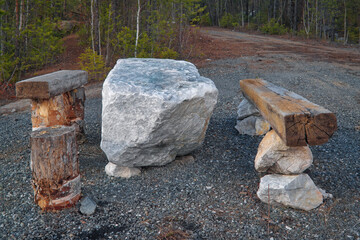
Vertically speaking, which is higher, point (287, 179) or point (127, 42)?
point (127, 42)

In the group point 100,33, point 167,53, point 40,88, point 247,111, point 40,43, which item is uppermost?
point 100,33

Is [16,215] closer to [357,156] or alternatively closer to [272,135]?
[272,135]

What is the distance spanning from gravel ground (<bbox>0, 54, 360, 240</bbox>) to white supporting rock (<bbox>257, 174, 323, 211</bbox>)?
0.07 m

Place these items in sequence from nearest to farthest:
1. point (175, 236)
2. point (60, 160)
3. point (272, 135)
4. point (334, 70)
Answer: point (175, 236) → point (60, 160) → point (272, 135) → point (334, 70)

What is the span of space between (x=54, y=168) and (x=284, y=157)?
2.22 m

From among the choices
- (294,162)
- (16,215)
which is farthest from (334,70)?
(16,215)

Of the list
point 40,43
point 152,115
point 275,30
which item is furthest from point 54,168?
point 275,30

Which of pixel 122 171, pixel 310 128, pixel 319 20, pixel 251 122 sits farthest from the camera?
pixel 319 20

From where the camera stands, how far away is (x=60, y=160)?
3.11m

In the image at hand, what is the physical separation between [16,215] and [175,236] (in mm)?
1578

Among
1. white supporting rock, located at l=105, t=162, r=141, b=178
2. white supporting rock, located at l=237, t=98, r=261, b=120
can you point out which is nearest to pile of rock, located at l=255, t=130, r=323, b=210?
white supporting rock, located at l=105, t=162, r=141, b=178

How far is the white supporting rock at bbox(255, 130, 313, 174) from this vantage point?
123 inches

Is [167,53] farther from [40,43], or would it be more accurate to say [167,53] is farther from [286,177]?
[286,177]

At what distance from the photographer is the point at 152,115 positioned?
3.37m
